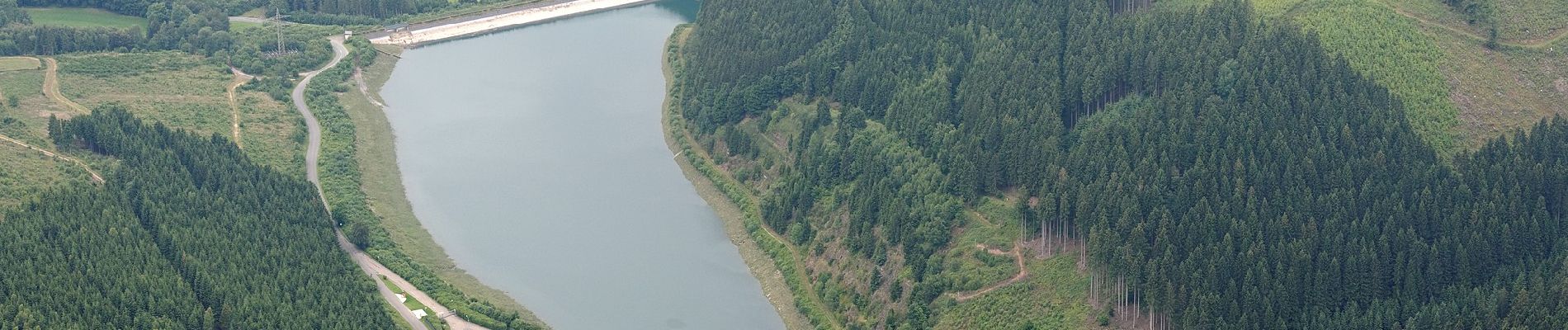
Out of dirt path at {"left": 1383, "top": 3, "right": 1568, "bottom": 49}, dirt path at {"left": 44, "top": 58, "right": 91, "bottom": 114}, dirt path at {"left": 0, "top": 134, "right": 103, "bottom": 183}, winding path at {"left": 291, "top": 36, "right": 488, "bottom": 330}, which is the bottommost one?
winding path at {"left": 291, "top": 36, "right": 488, "bottom": 330}

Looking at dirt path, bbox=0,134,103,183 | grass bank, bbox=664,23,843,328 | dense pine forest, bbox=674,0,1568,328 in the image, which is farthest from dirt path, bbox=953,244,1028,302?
dirt path, bbox=0,134,103,183

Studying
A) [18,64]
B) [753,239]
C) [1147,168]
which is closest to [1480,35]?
[1147,168]

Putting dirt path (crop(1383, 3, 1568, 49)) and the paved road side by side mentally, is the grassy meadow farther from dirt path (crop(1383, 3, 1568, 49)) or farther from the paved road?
dirt path (crop(1383, 3, 1568, 49))

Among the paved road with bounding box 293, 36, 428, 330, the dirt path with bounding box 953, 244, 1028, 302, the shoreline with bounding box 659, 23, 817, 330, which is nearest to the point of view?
the dirt path with bounding box 953, 244, 1028, 302

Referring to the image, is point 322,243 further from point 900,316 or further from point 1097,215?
point 1097,215

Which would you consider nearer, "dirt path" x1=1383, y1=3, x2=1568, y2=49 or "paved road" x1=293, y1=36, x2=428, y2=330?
"paved road" x1=293, y1=36, x2=428, y2=330

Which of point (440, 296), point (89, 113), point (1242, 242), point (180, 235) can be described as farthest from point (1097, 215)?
point (89, 113)

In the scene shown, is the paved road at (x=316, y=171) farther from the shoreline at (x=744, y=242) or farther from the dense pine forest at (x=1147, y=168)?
the dense pine forest at (x=1147, y=168)
